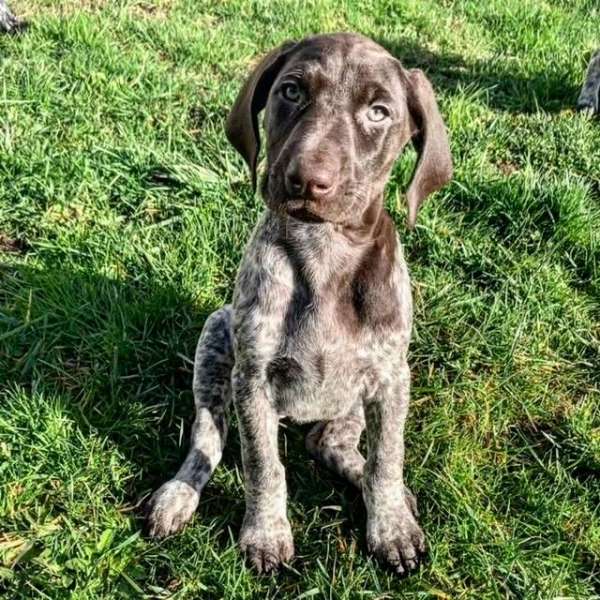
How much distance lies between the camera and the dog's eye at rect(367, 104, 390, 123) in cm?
305

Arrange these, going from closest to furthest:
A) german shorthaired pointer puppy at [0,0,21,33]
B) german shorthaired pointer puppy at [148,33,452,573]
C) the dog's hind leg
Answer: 1. german shorthaired pointer puppy at [148,33,452,573]
2. the dog's hind leg
3. german shorthaired pointer puppy at [0,0,21,33]

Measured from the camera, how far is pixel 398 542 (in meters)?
3.47

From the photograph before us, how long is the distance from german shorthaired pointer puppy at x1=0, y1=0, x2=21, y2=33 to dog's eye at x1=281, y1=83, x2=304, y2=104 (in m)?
4.09

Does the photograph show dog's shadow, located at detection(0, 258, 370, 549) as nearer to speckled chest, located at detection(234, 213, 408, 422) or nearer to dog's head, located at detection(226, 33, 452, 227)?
speckled chest, located at detection(234, 213, 408, 422)

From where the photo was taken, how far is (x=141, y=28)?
6.70 m

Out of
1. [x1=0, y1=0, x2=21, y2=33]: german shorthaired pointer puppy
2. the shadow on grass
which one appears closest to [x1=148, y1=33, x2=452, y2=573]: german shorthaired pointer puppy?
the shadow on grass

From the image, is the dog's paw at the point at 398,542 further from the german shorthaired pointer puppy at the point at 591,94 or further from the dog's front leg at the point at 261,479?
the german shorthaired pointer puppy at the point at 591,94

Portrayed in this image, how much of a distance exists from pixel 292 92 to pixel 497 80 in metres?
4.02

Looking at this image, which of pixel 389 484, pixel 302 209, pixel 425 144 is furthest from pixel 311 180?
pixel 389 484

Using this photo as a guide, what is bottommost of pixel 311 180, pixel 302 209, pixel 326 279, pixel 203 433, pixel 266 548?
pixel 266 548

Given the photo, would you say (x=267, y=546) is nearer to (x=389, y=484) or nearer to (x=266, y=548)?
(x=266, y=548)

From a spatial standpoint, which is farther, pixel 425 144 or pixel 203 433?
pixel 203 433

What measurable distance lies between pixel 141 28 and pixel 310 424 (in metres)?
3.93

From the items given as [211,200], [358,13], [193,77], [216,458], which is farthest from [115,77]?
[216,458]
